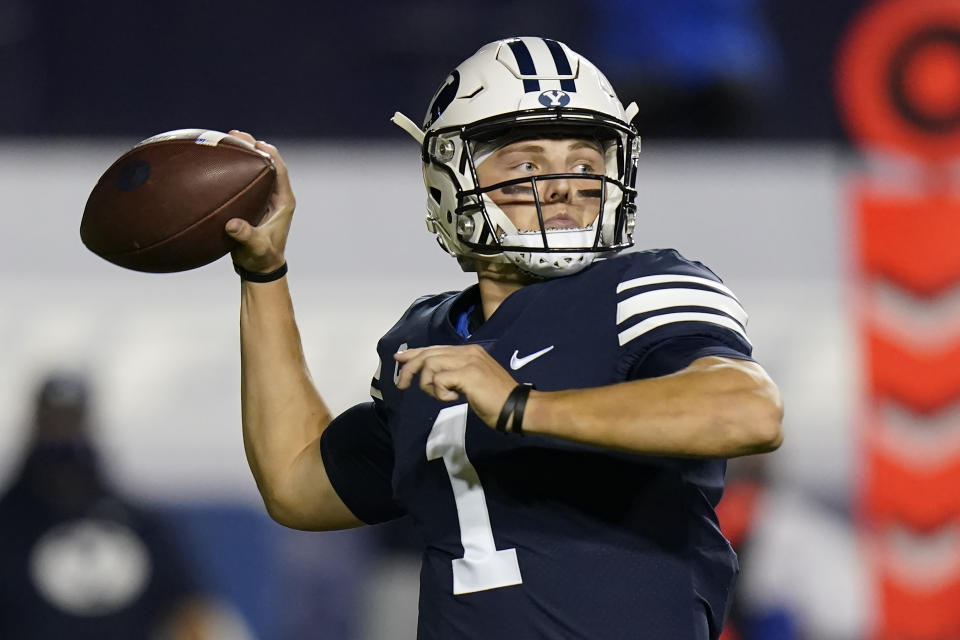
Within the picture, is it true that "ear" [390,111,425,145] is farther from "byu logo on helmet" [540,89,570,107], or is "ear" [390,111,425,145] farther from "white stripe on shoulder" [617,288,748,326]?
"white stripe on shoulder" [617,288,748,326]

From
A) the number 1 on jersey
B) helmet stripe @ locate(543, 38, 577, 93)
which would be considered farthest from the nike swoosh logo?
helmet stripe @ locate(543, 38, 577, 93)

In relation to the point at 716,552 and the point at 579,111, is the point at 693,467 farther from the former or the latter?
the point at 579,111

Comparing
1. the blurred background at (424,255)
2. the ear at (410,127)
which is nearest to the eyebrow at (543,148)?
the ear at (410,127)

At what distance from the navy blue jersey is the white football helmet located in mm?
80

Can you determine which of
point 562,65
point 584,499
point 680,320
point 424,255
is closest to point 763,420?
point 680,320

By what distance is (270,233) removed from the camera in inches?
90.9

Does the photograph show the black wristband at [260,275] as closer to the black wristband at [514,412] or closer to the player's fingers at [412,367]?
the player's fingers at [412,367]

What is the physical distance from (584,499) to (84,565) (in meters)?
2.98

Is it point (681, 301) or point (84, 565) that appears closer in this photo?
point (681, 301)

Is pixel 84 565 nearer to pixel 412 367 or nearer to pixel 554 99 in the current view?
pixel 554 99

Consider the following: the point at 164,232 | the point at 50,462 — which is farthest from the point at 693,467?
the point at 50,462

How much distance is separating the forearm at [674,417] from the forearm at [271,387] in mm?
781

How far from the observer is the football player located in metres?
1.69

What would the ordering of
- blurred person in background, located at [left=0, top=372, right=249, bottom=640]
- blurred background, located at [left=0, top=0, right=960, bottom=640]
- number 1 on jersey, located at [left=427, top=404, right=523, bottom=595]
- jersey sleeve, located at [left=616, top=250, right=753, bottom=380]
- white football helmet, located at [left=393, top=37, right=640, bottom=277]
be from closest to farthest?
jersey sleeve, located at [left=616, top=250, right=753, bottom=380] → number 1 on jersey, located at [left=427, top=404, right=523, bottom=595] → white football helmet, located at [left=393, top=37, right=640, bottom=277] → blurred person in background, located at [left=0, top=372, right=249, bottom=640] → blurred background, located at [left=0, top=0, right=960, bottom=640]
